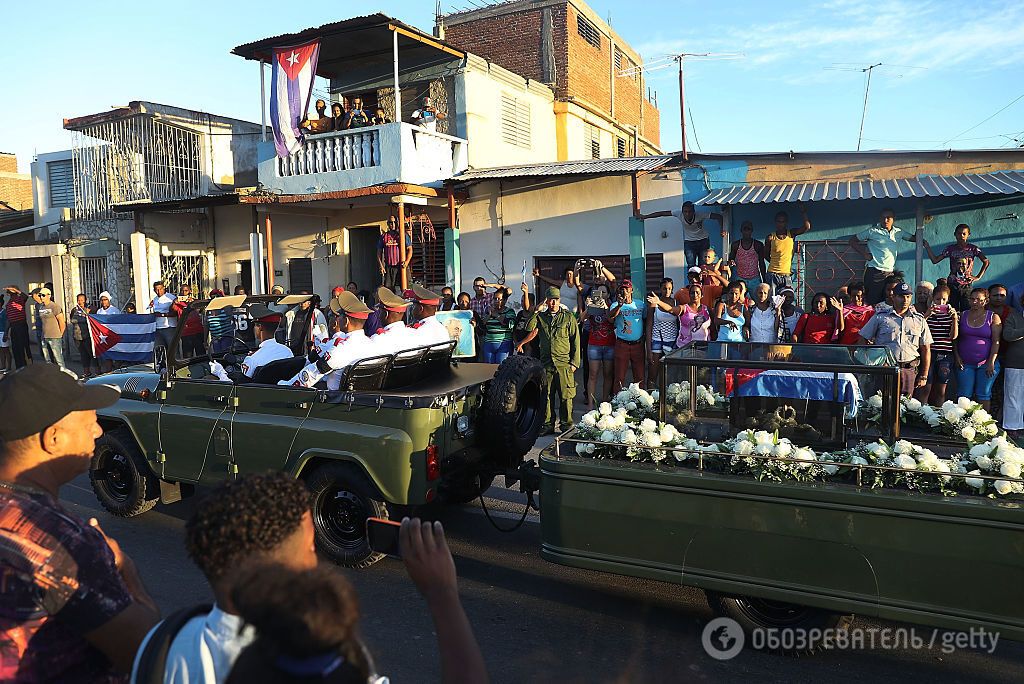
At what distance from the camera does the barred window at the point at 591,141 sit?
853 inches

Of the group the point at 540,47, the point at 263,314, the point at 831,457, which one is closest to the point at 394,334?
the point at 263,314

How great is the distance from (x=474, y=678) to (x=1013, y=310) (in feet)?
29.8

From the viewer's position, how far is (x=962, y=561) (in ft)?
11.8

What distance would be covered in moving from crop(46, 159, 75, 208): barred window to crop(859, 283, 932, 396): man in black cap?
70.4ft

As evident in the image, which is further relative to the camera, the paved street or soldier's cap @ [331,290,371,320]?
soldier's cap @ [331,290,371,320]

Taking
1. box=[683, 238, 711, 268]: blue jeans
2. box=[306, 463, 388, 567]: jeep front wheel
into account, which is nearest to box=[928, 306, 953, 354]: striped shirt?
box=[683, 238, 711, 268]: blue jeans

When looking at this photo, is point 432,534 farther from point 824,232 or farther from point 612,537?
point 824,232

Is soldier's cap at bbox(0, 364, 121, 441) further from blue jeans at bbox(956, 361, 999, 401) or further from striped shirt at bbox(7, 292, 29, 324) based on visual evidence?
striped shirt at bbox(7, 292, 29, 324)

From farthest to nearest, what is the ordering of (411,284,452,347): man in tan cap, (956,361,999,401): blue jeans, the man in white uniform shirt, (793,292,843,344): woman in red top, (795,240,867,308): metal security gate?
the man in white uniform shirt < (795,240,867,308): metal security gate < (793,292,843,344): woman in red top < (956,361,999,401): blue jeans < (411,284,452,347): man in tan cap

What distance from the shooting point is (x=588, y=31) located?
2216 cm

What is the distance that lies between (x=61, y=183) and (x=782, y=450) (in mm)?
23533

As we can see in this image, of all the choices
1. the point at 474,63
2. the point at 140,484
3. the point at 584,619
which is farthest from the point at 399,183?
the point at 584,619

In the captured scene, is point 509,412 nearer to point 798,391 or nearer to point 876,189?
point 798,391

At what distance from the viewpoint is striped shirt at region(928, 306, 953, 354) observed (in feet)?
28.8
